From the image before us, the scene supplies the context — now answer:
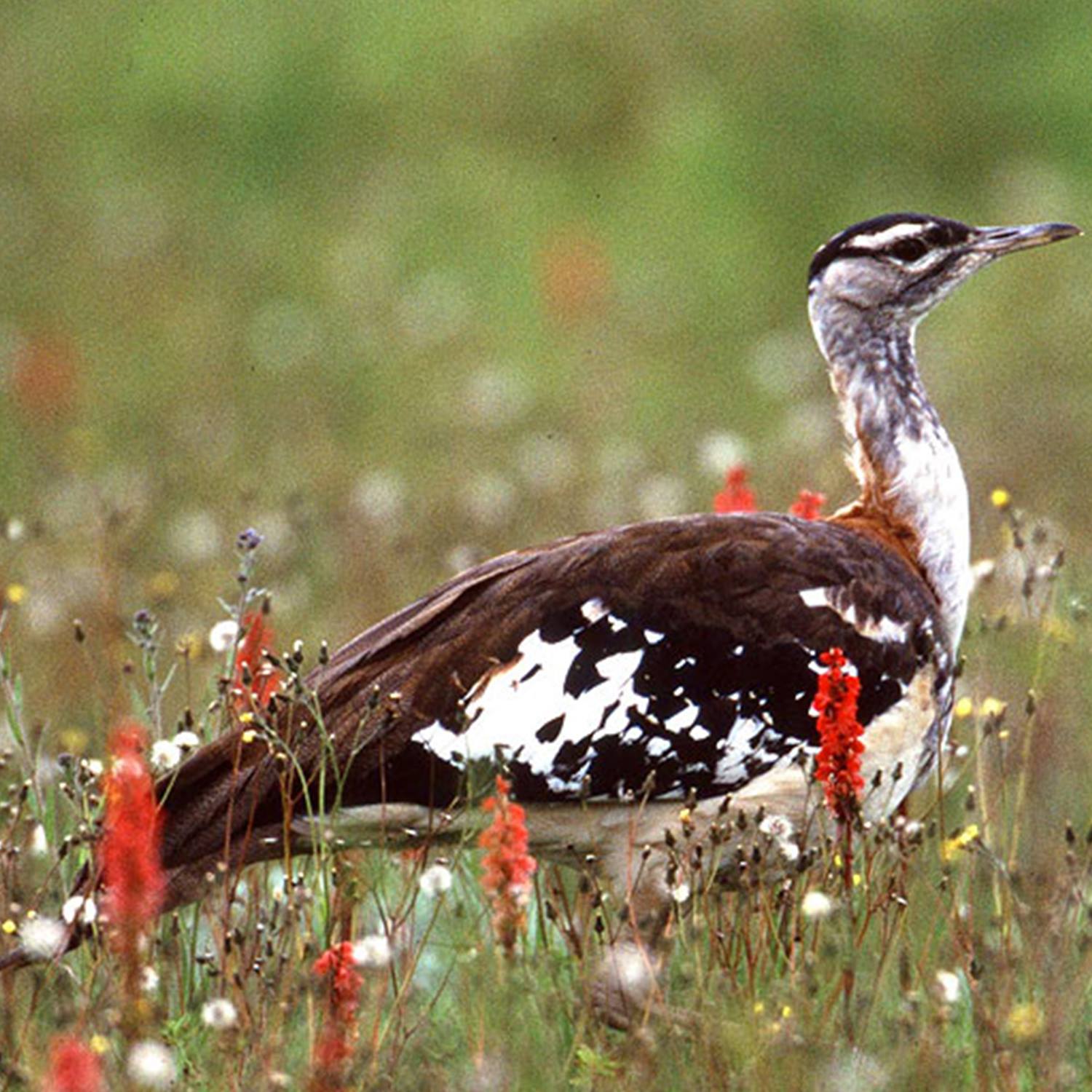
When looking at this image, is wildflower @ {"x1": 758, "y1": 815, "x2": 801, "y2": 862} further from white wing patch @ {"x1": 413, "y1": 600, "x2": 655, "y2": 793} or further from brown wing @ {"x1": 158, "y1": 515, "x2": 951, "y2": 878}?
white wing patch @ {"x1": 413, "y1": 600, "x2": 655, "y2": 793}

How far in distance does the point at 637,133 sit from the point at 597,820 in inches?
344

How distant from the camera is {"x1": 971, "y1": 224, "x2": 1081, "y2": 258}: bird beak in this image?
221 inches

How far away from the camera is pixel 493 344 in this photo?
1160 centimetres

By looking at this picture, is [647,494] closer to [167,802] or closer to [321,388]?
[321,388]

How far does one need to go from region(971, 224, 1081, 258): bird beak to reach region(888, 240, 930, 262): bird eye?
14cm

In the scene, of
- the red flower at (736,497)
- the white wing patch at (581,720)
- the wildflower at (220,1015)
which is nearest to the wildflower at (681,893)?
the white wing patch at (581,720)

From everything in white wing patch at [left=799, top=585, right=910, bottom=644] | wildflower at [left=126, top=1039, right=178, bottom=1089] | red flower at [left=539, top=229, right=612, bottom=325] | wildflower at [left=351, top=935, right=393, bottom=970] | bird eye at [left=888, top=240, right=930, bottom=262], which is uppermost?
bird eye at [left=888, top=240, right=930, bottom=262]

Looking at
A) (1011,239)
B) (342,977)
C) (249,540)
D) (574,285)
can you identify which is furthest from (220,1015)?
(574,285)

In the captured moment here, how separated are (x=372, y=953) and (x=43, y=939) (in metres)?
0.72

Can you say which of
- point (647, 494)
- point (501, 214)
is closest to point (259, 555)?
point (647, 494)

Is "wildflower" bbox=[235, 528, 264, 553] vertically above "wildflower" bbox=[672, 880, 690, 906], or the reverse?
"wildflower" bbox=[235, 528, 264, 553]

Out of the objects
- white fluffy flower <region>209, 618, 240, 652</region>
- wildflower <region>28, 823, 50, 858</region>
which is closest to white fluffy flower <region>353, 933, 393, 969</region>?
wildflower <region>28, 823, 50, 858</region>

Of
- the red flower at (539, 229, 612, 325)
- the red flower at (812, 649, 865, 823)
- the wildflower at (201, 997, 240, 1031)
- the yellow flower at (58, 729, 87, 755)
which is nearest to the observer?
the wildflower at (201, 997, 240, 1031)

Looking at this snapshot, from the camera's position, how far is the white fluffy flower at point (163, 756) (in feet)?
15.2
